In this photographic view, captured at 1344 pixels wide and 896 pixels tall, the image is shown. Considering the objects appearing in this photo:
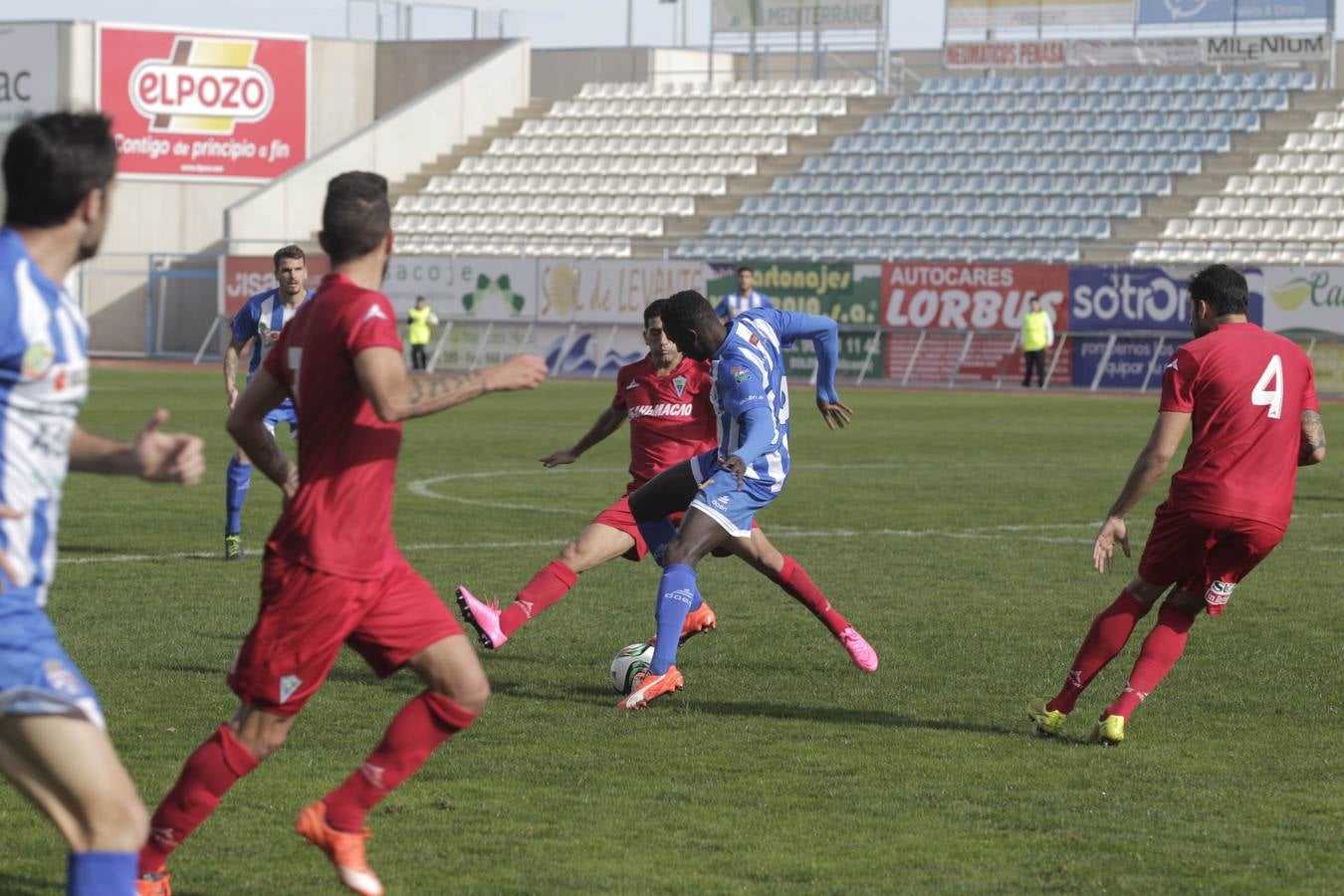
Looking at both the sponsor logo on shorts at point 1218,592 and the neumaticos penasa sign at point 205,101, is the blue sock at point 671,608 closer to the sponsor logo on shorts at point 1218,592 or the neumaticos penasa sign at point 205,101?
the sponsor logo on shorts at point 1218,592

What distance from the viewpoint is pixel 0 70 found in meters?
51.7

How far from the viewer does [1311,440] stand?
7.96 meters

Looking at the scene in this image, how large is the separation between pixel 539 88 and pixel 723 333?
1911 inches

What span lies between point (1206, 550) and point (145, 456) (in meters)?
4.67

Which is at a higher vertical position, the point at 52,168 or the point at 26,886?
the point at 52,168

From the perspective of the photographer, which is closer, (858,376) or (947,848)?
(947,848)

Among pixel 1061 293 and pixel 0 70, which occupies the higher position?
pixel 0 70

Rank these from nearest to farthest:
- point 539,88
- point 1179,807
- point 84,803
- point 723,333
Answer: point 84,803
point 1179,807
point 723,333
point 539,88

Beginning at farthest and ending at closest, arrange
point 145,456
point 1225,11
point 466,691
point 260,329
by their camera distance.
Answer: point 1225,11 < point 260,329 < point 466,691 < point 145,456

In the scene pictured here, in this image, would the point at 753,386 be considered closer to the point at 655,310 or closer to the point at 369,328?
the point at 655,310

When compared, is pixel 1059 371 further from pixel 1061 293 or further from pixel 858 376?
pixel 858 376

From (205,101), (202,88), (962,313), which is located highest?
(202,88)

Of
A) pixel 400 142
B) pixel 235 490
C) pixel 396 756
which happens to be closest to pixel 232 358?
pixel 235 490

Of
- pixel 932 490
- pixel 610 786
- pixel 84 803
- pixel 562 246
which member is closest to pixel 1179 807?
pixel 610 786
